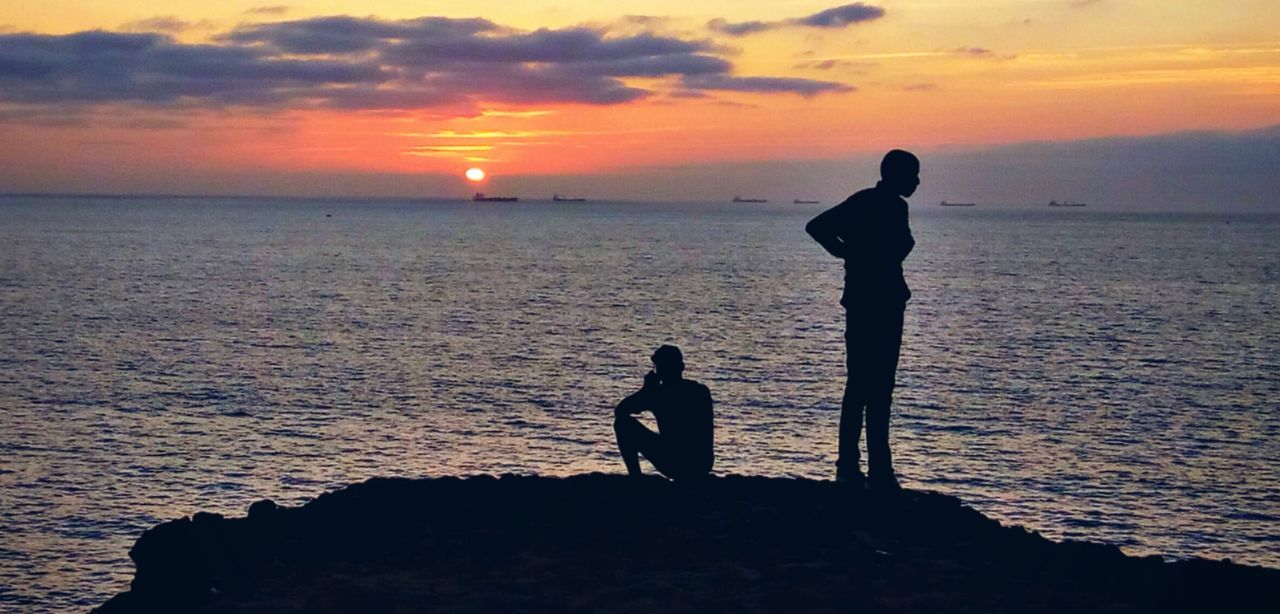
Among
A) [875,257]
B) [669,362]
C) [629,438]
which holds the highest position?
[875,257]

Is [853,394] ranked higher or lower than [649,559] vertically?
higher

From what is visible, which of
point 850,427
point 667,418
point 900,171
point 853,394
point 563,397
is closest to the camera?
point 900,171

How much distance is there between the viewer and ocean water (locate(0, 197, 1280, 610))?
31.7m

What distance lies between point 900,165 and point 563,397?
116 feet

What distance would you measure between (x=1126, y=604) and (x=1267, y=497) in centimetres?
2610

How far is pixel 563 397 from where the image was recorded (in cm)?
4722

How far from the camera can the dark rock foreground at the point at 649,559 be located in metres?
10.6

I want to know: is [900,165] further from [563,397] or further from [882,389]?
[563,397]

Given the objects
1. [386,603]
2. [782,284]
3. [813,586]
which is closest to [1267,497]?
[813,586]

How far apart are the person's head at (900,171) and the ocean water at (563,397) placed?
18.7 meters

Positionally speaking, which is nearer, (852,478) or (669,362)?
(669,362)

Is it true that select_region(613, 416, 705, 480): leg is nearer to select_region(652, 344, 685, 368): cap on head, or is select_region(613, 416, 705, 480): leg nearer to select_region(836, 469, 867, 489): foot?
select_region(652, 344, 685, 368): cap on head

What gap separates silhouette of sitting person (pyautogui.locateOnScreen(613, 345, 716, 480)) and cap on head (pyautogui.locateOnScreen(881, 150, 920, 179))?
2.98 meters

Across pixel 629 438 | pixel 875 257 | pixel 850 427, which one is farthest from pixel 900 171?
pixel 629 438
